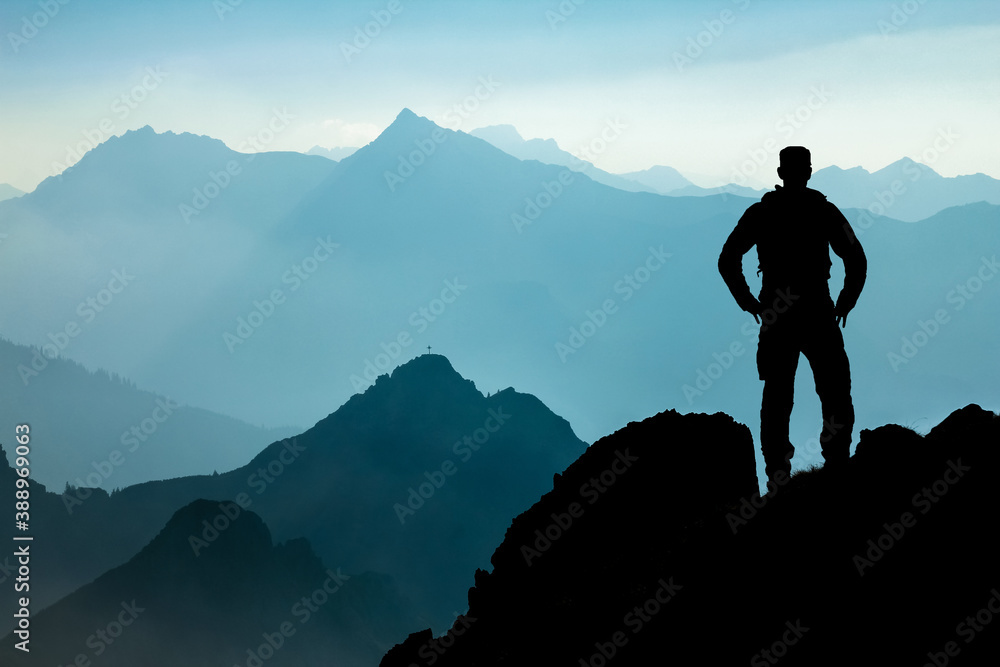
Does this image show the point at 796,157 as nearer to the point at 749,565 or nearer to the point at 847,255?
the point at 847,255

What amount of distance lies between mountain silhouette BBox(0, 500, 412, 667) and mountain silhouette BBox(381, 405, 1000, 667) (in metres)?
151

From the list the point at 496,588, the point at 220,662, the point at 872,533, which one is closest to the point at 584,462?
the point at 496,588

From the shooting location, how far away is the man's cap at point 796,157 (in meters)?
8.59

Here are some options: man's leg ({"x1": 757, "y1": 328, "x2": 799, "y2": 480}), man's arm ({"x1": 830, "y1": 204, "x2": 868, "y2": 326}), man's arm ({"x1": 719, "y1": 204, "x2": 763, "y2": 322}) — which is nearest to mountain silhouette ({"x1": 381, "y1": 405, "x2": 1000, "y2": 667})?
man's leg ({"x1": 757, "y1": 328, "x2": 799, "y2": 480})

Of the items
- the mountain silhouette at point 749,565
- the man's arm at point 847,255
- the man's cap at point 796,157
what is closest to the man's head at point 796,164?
the man's cap at point 796,157

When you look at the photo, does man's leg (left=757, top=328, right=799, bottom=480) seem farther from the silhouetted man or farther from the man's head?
the man's head

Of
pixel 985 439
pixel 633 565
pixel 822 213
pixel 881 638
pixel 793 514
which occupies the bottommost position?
pixel 881 638

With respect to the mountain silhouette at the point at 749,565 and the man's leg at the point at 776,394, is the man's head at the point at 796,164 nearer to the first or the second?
the man's leg at the point at 776,394

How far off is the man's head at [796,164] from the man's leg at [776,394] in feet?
5.69

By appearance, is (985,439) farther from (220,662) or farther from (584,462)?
(220,662)

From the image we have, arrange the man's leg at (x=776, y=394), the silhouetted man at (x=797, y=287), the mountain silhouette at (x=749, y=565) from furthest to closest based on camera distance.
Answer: the man's leg at (x=776, y=394) → the silhouetted man at (x=797, y=287) → the mountain silhouette at (x=749, y=565)

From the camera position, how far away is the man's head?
8.60 m

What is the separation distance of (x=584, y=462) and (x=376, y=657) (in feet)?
580

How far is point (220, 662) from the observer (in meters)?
145
